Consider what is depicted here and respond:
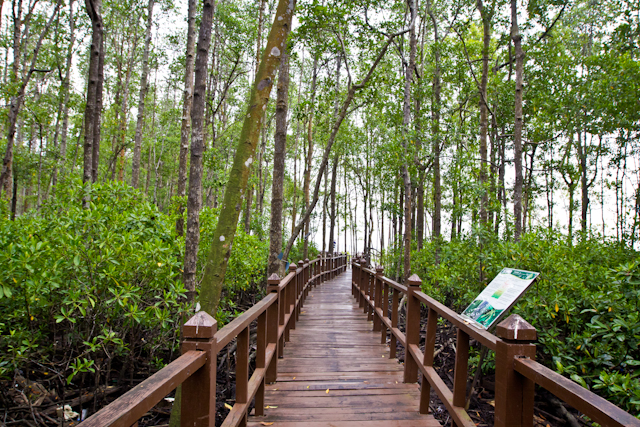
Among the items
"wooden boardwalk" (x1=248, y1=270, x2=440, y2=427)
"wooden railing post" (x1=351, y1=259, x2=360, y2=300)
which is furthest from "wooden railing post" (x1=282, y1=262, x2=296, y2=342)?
"wooden railing post" (x1=351, y1=259, x2=360, y2=300)

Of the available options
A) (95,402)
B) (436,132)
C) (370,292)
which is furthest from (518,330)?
(436,132)

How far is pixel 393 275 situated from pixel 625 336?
12.1 m

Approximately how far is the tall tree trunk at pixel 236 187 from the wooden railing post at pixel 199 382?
2.12m

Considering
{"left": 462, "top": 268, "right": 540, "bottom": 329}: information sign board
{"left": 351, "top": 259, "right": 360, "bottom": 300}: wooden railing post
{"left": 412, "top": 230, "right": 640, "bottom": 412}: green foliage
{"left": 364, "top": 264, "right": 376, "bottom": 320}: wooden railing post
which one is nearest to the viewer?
{"left": 462, "top": 268, "right": 540, "bottom": 329}: information sign board

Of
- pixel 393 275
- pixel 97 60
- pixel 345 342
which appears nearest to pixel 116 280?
pixel 345 342

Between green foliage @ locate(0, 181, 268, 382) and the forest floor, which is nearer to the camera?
green foliage @ locate(0, 181, 268, 382)

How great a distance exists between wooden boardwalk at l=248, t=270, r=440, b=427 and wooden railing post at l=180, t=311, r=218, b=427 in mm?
1540

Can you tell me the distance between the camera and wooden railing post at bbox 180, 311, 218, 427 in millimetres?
1583

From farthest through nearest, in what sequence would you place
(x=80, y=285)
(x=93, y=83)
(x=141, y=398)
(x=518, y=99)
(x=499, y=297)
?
(x=518, y=99) < (x=93, y=83) < (x=80, y=285) < (x=499, y=297) < (x=141, y=398)

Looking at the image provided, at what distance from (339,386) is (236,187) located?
2.33 m

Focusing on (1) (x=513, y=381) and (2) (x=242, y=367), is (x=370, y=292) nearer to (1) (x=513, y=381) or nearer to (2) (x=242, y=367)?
(2) (x=242, y=367)

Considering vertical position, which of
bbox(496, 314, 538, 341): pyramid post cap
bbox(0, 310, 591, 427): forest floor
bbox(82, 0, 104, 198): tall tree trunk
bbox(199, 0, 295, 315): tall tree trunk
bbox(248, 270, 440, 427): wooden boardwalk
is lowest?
bbox(0, 310, 591, 427): forest floor

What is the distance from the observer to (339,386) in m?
3.72

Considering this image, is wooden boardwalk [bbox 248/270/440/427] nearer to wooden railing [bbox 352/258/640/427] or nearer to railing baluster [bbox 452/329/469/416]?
wooden railing [bbox 352/258/640/427]
